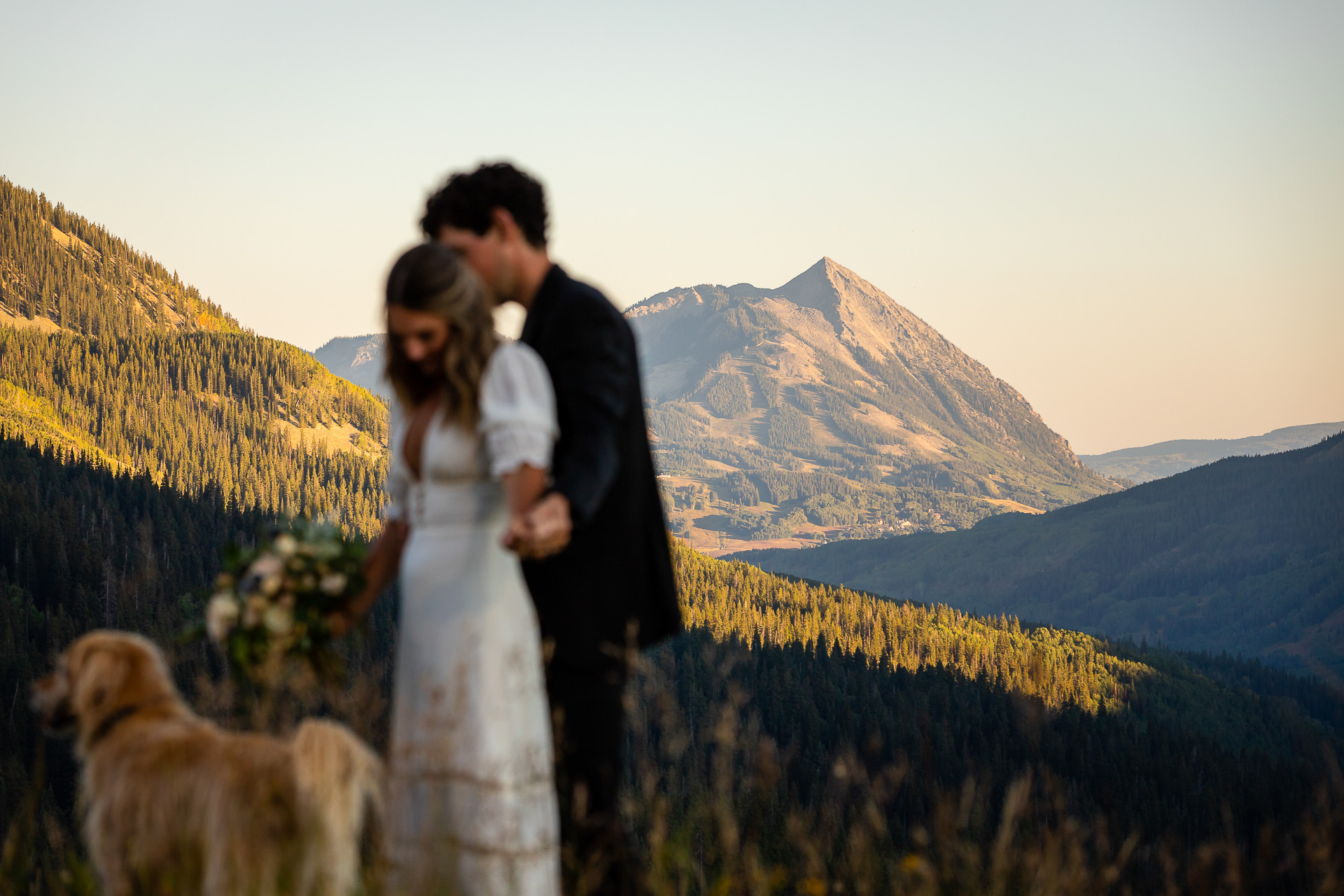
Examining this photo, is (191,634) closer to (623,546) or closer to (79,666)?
(79,666)

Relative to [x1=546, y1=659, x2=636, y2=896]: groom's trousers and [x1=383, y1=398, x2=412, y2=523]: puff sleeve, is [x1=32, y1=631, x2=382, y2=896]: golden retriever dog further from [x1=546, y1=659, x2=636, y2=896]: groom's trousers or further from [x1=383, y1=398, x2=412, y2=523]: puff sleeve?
[x1=383, y1=398, x2=412, y2=523]: puff sleeve

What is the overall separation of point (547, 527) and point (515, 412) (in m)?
0.50

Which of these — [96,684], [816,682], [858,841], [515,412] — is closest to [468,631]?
[515,412]

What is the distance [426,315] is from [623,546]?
44.5 inches

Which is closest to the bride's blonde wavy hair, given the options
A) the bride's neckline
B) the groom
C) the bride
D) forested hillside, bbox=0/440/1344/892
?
the bride

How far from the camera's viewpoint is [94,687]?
12.8 ft

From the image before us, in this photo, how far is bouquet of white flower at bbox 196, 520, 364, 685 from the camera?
3.97m

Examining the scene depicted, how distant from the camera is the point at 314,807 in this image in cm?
363

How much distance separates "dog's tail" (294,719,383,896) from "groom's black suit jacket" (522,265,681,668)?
2.54ft

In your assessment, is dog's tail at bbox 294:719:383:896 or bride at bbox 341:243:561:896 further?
bride at bbox 341:243:561:896

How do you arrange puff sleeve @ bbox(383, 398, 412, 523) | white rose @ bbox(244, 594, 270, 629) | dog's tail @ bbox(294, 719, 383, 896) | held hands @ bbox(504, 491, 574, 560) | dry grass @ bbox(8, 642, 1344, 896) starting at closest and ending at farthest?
1. held hands @ bbox(504, 491, 574, 560)
2. dog's tail @ bbox(294, 719, 383, 896)
3. dry grass @ bbox(8, 642, 1344, 896)
4. white rose @ bbox(244, 594, 270, 629)
5. puff sleeve @ bbox(383, 398, 412, 523)

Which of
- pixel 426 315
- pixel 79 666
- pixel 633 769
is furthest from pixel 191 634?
pixel 633 769

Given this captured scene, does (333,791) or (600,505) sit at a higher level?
(600,505)

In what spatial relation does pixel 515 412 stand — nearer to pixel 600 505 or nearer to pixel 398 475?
pixel 600 505
